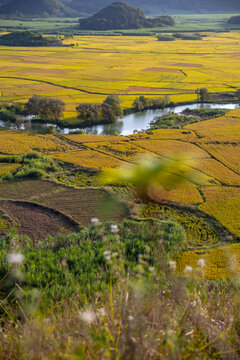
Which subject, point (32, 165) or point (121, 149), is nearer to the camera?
point (32, 165)

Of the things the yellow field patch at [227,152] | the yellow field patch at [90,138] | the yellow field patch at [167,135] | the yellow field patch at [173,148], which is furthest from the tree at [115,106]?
the yellow field patch at [227,152]

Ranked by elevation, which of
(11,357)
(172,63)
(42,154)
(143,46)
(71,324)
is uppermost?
(143,46)

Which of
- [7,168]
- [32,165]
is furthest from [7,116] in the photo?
[32,165]

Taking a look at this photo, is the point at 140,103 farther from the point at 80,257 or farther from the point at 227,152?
the point at 80,257

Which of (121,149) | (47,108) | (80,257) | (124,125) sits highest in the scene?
(47,108)

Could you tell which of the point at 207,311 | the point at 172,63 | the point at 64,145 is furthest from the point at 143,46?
the point at 207,311

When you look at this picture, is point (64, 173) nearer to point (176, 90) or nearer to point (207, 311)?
point (207, 311)
